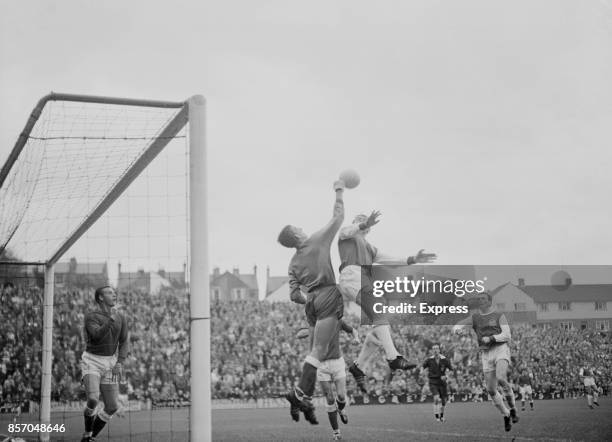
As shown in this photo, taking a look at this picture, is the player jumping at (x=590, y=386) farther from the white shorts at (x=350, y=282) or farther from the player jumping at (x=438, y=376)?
the white shorts at (x=350, y=282)

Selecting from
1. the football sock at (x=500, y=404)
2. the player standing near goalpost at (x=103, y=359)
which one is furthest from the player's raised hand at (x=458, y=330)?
the player standing near goalpost at (x=103, y=359)

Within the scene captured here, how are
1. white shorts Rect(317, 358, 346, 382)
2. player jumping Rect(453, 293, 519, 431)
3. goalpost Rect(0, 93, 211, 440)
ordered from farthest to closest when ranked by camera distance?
player jumping Rect(453, 293, 519, 431) < white shorts Rect(317, 358, 346, 382) < goalpost Rect(0, 93, 211, 440)

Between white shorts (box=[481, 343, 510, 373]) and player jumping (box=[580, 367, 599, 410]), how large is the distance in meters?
0.92

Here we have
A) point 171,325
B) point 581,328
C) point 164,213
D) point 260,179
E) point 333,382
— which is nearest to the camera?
point 333,382

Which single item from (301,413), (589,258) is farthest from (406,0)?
(301,413)

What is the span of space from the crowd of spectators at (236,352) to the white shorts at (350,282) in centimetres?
21

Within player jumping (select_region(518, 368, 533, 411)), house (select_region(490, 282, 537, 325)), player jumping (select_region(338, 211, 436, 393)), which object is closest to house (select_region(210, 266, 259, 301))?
player jumping (select_region(338, 211, 436, 393))

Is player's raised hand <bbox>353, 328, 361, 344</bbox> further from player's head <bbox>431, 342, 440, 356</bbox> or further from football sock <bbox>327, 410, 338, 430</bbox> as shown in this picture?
player's head <bbox>431, 342, 440, 356</bbox>

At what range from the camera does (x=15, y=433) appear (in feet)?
21.5

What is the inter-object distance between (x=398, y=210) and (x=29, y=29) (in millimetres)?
3761

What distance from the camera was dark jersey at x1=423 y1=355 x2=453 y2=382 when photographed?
278 inches

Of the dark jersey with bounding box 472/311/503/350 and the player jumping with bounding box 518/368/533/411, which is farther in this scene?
the player jumping with bounding box 518/368/533/411

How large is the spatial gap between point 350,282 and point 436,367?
1.77 metres

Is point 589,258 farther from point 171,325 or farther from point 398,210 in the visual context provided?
point 171,325
